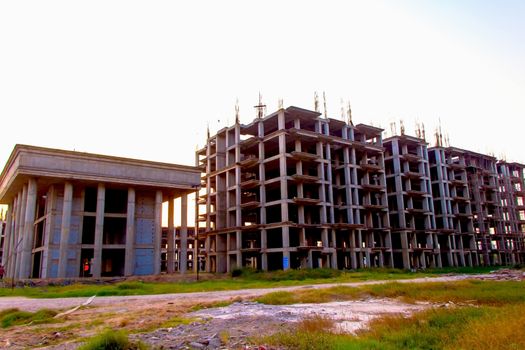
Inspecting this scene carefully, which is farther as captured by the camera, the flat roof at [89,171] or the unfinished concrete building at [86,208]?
the unfinished concrete building at [86,208]

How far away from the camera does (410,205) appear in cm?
7456

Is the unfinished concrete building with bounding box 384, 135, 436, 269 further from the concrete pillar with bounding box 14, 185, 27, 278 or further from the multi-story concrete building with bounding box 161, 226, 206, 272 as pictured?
the concrete pillar with bounding box 14, 185, 27, 278

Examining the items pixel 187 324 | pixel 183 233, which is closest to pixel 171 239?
pixel 183 233

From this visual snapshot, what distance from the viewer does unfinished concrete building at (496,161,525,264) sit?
9356 centimetres

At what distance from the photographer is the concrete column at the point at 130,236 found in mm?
47719

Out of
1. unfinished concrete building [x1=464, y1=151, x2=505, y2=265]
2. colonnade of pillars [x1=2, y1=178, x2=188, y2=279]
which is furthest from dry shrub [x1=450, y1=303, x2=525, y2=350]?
unfinished concrete building [x1=464, y1=151, x2=505, y2=265]

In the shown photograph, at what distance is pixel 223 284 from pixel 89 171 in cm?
2033

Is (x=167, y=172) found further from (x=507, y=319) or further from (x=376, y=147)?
(x=507, y=319)

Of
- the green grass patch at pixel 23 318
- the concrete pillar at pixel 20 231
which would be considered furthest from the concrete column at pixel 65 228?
the green grass patch at pixel 23 318

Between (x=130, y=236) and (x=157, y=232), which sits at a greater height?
(x=157, y=232)

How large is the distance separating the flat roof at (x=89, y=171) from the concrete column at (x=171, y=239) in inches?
118

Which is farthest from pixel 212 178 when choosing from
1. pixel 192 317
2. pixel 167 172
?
pixel 192 317

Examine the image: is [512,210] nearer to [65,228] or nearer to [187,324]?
[65,228]

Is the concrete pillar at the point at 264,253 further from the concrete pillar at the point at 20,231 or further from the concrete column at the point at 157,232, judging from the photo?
the concrete pillar at the point at 20,231
